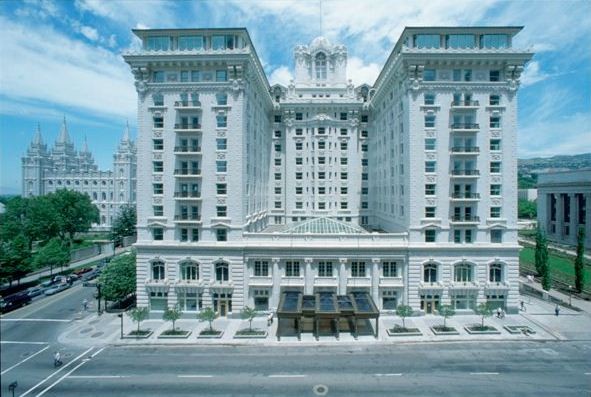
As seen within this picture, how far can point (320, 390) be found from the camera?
27.5m

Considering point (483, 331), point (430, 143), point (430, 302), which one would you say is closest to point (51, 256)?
point (430, 302)

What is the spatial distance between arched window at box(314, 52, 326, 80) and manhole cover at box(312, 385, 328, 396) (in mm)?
56674

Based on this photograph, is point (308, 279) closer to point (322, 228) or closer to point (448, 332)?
point (322, 228)

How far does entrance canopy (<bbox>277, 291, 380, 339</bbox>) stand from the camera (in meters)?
37.7

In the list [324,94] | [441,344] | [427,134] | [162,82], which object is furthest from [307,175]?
[441,344]

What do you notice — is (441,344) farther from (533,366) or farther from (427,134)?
(427,134)

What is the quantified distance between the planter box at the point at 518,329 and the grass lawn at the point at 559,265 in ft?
93.4

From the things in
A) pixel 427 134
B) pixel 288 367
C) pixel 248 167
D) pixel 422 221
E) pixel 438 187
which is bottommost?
pixel 288 367

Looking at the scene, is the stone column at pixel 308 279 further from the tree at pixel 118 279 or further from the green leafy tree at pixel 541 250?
the green leafy tree at pixel 541 250

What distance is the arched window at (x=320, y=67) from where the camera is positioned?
67188 millimetres

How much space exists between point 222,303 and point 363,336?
18894mm

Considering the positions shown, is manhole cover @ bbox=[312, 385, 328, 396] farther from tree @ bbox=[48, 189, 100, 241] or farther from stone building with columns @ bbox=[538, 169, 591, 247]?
stone building with columns @ bbox=[538, 169, 591, 247]

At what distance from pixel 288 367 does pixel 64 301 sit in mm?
39307

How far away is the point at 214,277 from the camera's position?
145ft
